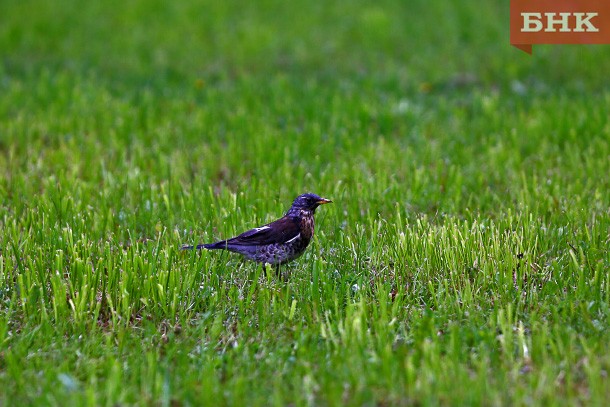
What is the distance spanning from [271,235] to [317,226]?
34.7 inches

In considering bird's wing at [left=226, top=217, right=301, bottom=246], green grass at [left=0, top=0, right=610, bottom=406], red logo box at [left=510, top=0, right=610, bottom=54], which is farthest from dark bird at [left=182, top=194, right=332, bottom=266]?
red logo box at [left=510, top=0, right=610, bottom=54]

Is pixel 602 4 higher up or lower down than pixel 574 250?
higher up

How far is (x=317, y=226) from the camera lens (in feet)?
18.8

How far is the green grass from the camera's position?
12.1 ft

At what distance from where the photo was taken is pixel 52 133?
8.17 metres

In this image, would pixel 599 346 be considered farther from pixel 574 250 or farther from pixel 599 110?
pixel 599 110

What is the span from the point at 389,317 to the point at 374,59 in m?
8.19

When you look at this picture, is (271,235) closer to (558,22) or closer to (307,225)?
(307,225)

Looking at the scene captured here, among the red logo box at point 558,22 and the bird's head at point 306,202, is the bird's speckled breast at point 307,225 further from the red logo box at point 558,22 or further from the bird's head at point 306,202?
the red logo box at point 558,22

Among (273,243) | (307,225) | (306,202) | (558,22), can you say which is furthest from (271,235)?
(558,22)

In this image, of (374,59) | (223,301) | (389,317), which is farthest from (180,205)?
(374,59)

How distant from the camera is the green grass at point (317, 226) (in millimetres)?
3688

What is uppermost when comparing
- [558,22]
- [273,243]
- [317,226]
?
[558,22]

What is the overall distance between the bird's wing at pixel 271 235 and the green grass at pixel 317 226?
0.20m
